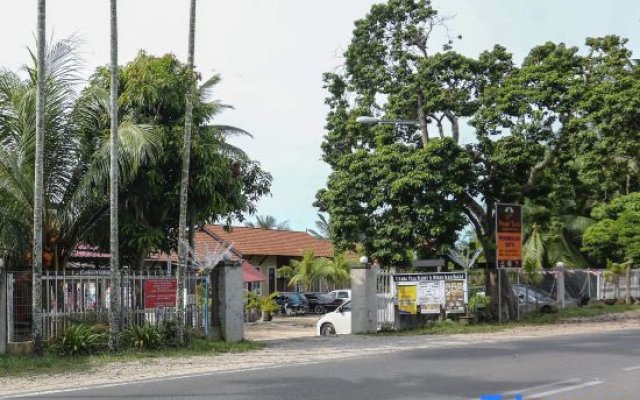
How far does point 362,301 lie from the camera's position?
22.7 meters

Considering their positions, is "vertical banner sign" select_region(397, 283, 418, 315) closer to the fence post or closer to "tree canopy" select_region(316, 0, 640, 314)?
"tree canopy" select_region(316, 0, 640, 314)

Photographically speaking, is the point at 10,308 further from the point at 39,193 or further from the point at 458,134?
the point at 458,134

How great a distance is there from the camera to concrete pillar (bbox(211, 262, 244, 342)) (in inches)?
730

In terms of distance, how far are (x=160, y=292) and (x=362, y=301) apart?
23.4 feet

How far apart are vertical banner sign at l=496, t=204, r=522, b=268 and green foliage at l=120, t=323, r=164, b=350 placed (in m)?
12.9

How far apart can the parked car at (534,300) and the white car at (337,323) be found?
25.6 ft

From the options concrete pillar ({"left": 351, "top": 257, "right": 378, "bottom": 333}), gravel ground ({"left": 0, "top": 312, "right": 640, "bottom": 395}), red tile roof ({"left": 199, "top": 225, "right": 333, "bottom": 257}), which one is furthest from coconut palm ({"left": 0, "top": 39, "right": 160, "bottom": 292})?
red tile roof ({"left": 199, "top": 225, "right": 333, "bottom": 257})

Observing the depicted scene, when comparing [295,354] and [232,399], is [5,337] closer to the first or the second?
[295,354]

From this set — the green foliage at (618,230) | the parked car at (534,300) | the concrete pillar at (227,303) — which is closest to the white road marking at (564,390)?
the concrete pillar at (227,303)

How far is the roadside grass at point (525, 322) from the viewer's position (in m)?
23.0

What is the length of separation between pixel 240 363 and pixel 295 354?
208cm

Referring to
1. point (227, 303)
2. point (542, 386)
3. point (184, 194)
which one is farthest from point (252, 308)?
point (542, 386)

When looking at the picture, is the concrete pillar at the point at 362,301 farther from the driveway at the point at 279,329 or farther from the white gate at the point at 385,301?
the driveway at the point at 279,329

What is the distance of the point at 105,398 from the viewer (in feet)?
34.9
